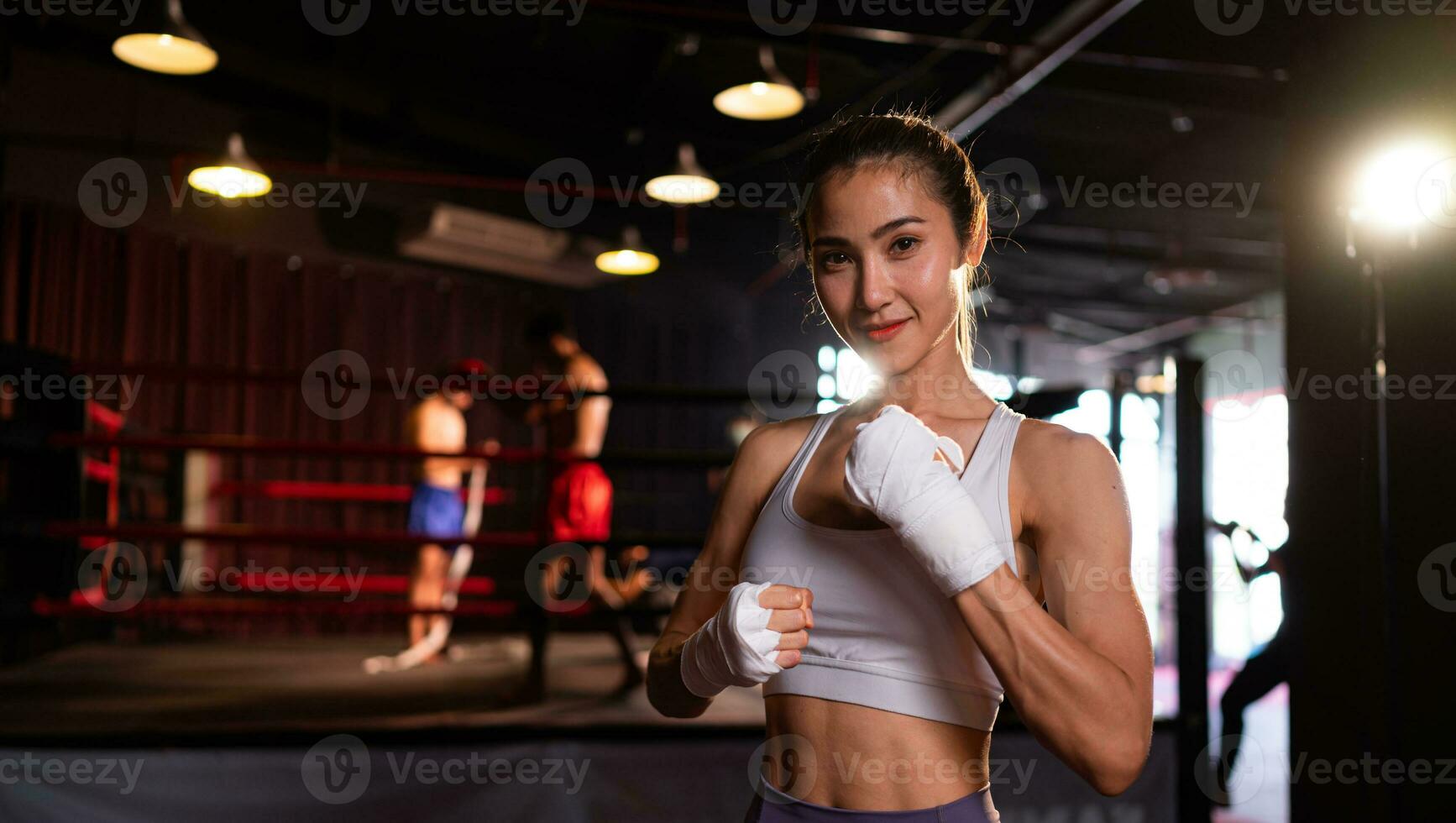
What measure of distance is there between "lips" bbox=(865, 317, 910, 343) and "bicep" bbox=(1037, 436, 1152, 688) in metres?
0.21

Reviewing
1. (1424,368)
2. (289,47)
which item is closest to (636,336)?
(289,47)

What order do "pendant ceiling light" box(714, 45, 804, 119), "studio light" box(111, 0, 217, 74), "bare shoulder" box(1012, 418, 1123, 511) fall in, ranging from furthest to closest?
"pendant ceiling light" box(714, 45, 804, 119) → "studio light" box(111, 0, 217, 74) → "bare shoulder" box(1012, 418, 1123, 511)

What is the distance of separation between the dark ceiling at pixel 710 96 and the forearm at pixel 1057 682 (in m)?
3.40

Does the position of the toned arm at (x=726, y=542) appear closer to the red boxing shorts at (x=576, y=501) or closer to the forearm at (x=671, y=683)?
the forearm at (x=671, y=683)

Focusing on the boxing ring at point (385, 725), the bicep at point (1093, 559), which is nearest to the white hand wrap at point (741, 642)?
the bicep at point (1093, 559)

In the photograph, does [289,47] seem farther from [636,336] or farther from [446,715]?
[446,715]

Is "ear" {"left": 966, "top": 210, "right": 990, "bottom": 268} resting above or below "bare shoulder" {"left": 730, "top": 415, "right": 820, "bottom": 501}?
above

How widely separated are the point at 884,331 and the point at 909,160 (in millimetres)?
190

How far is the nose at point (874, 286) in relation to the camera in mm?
1086

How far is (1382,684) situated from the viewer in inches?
83.6

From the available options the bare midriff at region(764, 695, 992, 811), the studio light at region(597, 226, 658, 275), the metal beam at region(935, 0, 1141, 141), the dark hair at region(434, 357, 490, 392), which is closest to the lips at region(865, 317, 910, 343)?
the bare midriff at region(764, 695, 992, 811)

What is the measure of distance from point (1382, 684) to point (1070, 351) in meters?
12.1

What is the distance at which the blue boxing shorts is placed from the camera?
4680 millimetres

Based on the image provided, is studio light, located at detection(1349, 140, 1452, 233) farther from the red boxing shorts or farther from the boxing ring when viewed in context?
the red boxing shorts
